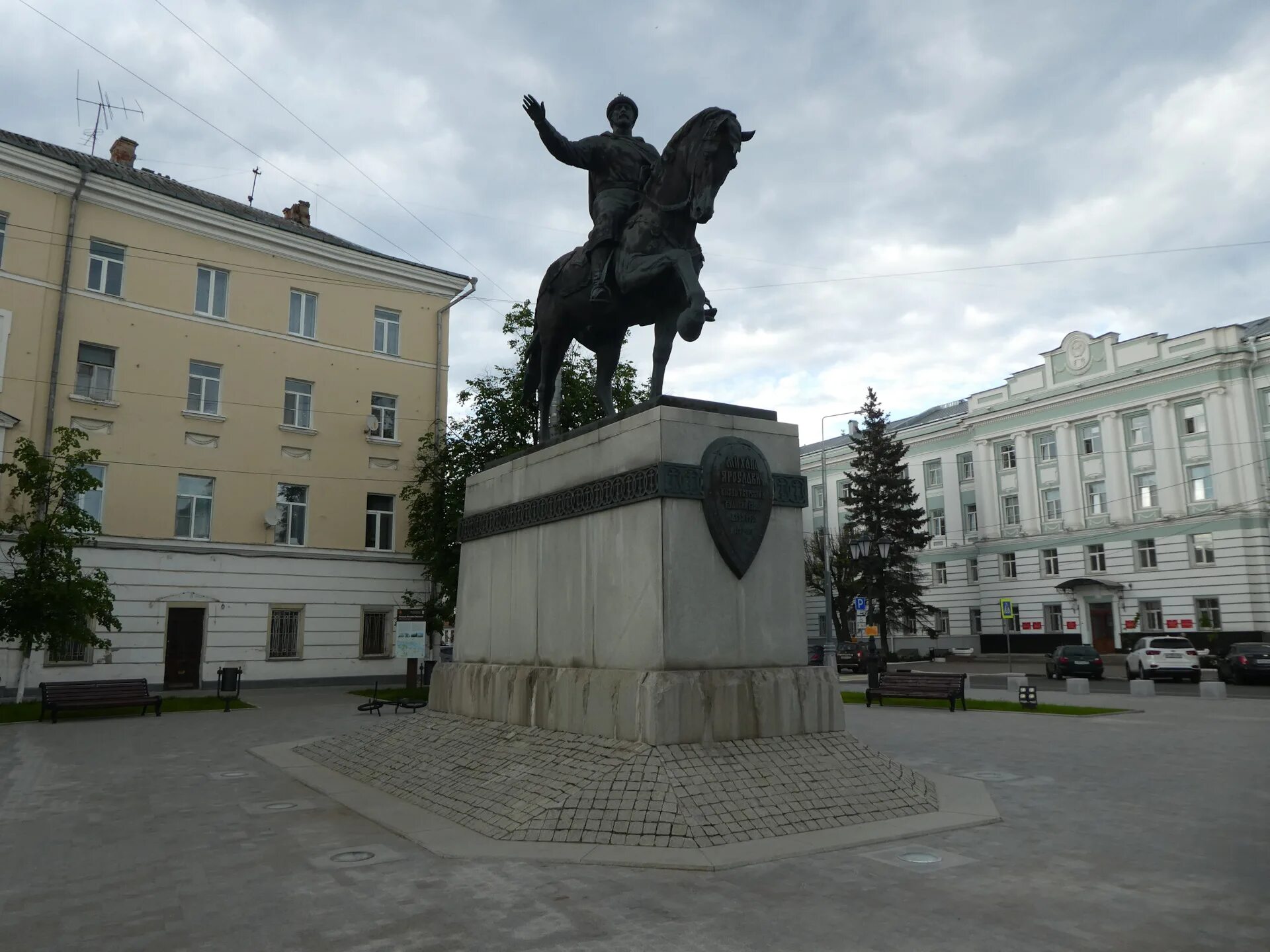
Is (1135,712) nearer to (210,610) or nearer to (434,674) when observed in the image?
(434,674)

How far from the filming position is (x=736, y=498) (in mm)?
8555

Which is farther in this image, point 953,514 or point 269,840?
point 953,514

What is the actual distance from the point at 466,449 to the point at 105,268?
11.6 metres

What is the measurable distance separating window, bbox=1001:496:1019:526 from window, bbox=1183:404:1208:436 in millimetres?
11463

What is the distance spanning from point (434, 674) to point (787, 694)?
5401mm

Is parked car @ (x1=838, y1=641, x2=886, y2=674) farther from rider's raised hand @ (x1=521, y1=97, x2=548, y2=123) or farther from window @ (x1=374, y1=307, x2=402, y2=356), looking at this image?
rider's raised hand @ (x1=521, y1=97, x2=548, y2=123)

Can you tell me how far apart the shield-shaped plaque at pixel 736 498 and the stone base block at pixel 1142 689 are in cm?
2108

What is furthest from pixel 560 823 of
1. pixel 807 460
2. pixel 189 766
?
pixel 807 460

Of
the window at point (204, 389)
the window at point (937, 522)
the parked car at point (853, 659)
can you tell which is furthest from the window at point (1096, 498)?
the window at point (204, 389)

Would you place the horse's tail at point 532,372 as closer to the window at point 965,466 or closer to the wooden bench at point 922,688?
the wooden bench at point 922,688

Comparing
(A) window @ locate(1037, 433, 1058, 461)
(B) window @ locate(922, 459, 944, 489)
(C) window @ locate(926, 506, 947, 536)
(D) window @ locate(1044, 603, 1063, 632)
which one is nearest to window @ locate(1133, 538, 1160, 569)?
(D) window @ locate(1044, 603, 1063, 632)

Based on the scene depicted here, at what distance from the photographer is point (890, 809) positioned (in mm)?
7590

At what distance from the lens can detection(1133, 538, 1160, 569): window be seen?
48438mm

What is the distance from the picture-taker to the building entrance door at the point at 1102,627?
164 feet
